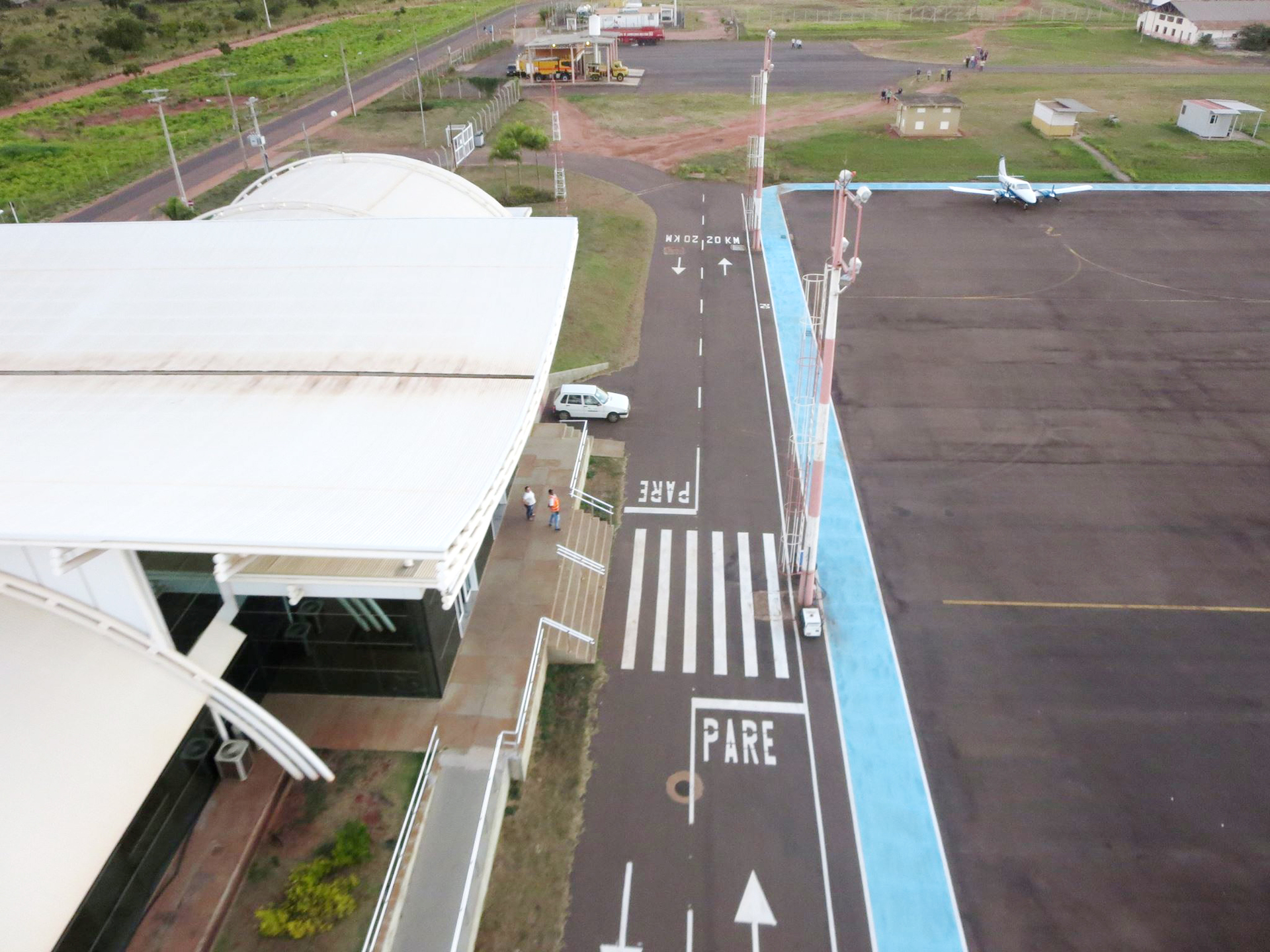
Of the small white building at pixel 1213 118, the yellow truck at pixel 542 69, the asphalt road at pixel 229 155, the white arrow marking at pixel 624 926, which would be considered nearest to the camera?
the white arrow marking at pixel 624 926

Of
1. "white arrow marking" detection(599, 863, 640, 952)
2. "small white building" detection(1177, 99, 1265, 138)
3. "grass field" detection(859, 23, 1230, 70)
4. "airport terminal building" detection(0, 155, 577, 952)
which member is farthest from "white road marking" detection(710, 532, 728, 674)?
"grass field" detection(859, 23, 1230, 70)

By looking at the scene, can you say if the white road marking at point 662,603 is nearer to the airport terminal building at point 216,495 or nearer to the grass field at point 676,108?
the airport terminal building at point 216,495

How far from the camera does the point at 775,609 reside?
1091 inches

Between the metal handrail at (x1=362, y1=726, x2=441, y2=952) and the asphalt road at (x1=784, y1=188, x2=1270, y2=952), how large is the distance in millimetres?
13076

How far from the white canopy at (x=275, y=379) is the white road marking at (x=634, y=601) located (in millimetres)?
8558

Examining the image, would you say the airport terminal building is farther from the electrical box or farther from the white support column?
the electrical box

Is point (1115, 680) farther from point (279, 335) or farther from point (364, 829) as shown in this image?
point (279, 335)

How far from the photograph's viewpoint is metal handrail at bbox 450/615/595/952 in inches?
740

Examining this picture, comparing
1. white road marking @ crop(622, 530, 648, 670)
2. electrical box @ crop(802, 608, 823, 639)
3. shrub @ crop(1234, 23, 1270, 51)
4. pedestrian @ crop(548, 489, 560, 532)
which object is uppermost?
shrub @ crop(1234, 23, 1270, 51)

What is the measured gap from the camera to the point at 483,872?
65.4ft

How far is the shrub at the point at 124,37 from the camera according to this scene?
10881 cm

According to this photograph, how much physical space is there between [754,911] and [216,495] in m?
15.3

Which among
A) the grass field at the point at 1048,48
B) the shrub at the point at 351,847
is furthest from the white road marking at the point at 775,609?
the grass field at the point at 1048,48

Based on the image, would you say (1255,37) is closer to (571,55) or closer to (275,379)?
(571,55)
